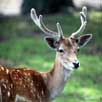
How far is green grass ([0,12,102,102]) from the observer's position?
14.8m

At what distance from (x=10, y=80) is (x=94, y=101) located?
3.96 m

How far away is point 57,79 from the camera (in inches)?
425

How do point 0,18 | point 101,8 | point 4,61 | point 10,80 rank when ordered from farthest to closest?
point 101,8 → point 0,18 → point 4,61 → point 10,80

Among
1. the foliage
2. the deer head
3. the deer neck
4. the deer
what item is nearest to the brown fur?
the deer

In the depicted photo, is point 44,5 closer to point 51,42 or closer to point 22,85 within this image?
point 51,42

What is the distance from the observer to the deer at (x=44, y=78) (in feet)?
32.1

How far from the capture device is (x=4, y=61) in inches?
720

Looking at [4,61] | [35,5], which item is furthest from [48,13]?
[4,61]

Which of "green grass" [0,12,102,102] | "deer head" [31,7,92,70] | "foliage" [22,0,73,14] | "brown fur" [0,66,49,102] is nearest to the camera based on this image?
"brown fur" [0,66,49,102]

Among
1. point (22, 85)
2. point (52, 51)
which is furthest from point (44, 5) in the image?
point (22, 85)

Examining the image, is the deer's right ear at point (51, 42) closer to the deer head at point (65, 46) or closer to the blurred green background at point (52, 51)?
the deer head at point (65, 46)

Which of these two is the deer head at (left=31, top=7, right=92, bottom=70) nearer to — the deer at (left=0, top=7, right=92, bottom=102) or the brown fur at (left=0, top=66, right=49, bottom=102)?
the deer at (left=0, top=7, right=92, bottom=102)

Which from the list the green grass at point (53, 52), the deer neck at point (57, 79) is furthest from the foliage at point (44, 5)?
the deer neck at point (57, 79)

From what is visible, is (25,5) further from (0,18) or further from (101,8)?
(101,8)
